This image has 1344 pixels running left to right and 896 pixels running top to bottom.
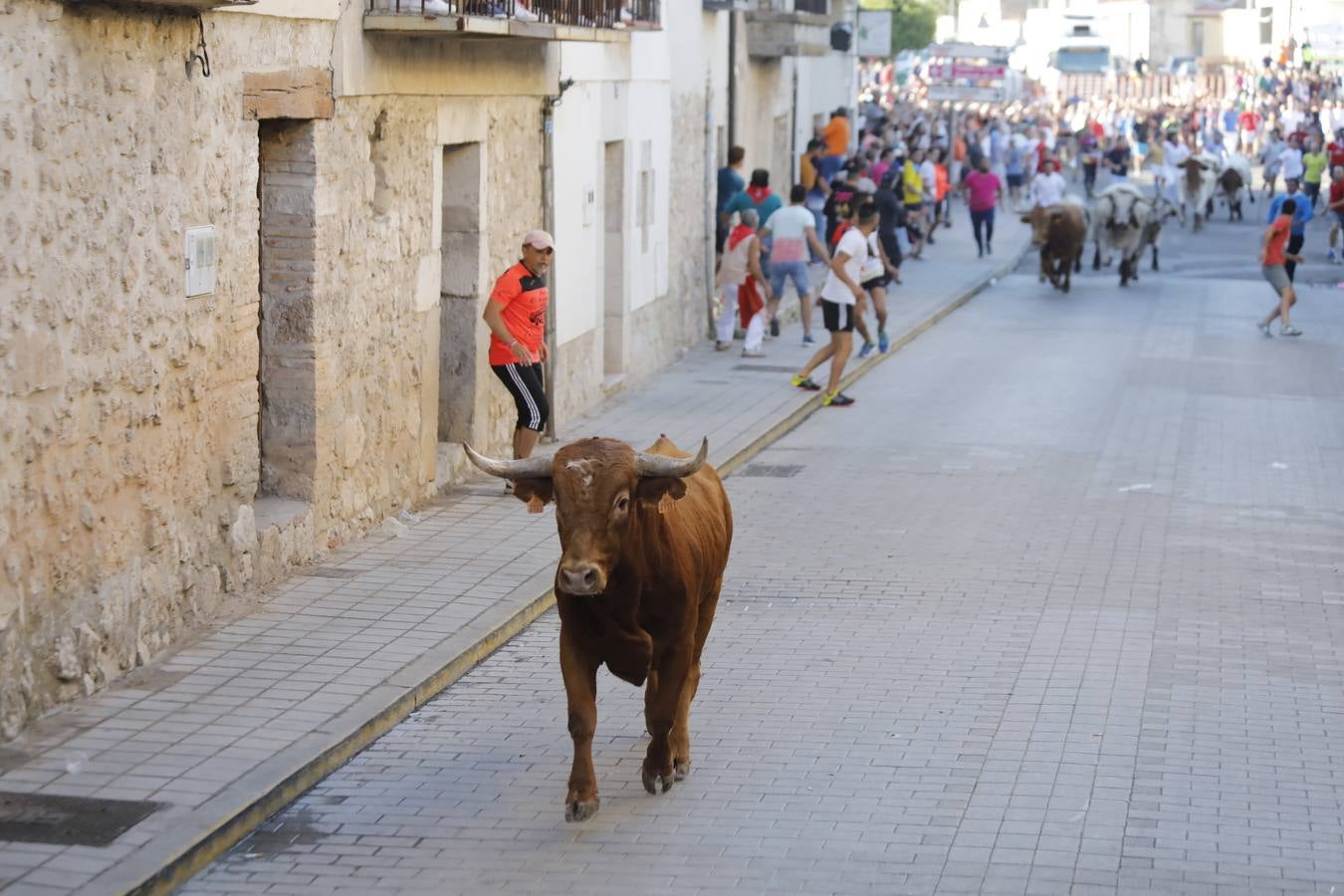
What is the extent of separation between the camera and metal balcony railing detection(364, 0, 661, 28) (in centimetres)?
1358

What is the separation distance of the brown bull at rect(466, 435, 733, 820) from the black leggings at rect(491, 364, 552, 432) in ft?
18.7

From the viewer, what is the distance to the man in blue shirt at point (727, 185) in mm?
26500

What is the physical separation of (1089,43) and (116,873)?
10225 centimetres

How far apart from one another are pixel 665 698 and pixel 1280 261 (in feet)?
63.4

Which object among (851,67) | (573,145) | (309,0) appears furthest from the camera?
(851,67)

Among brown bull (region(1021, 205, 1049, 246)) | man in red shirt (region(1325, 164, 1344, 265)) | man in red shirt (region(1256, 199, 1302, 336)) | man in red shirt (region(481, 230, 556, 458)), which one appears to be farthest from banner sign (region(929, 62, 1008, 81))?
man in red shirt (region(481, 230, 556, 458))

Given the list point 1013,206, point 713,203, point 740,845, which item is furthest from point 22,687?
point 1013,206

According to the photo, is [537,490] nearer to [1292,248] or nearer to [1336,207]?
[1292,248]

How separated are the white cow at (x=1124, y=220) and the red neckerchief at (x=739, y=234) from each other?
10688 mm

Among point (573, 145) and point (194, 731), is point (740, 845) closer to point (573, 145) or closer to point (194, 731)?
point (194, 731)

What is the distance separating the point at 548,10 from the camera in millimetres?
16766

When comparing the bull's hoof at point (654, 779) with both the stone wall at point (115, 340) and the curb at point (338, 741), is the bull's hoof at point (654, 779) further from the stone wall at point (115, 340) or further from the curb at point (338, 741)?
the stone wall at point (115, 340)

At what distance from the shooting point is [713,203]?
2559 cm

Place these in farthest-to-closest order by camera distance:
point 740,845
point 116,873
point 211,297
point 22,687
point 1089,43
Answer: point 1089,43, point 211,297, point 22,687, point 740,845, point 116,873
